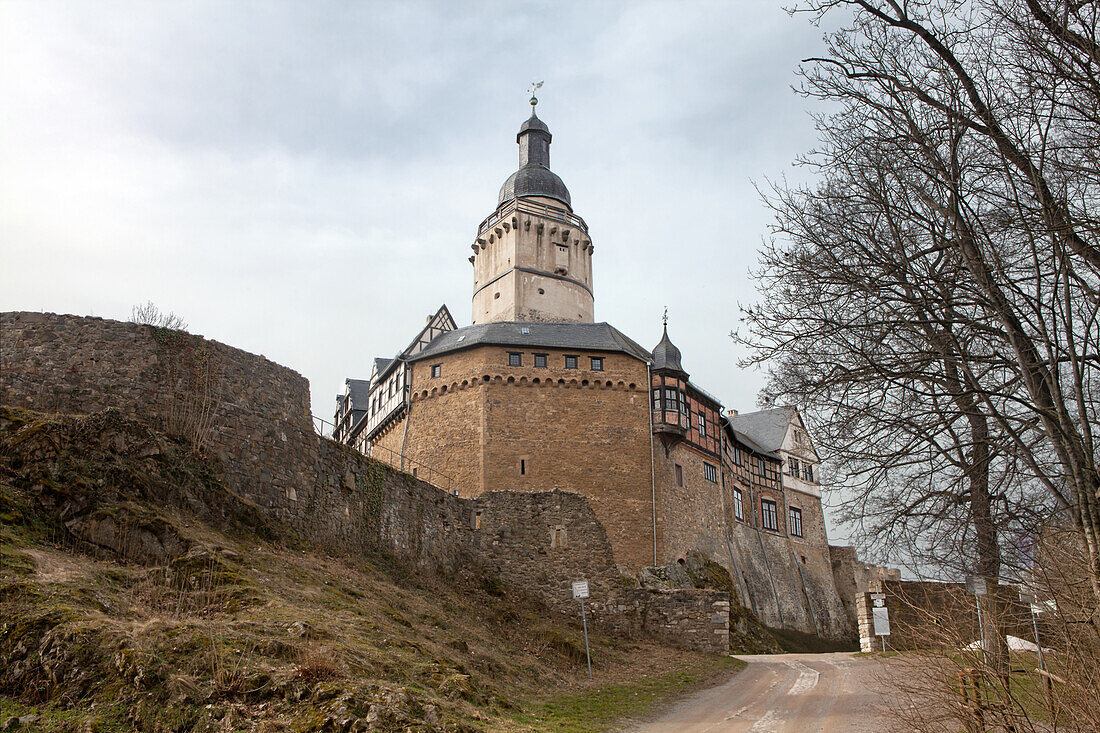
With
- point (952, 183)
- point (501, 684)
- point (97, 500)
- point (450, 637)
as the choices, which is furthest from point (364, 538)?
point (952, 183)

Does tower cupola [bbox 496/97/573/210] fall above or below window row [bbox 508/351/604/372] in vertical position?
above

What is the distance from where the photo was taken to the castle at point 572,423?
33375mm

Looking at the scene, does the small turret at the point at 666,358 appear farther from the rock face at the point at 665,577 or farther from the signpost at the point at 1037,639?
the signpost at the point at 1037,639

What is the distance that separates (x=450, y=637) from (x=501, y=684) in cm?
162

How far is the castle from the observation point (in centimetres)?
3338

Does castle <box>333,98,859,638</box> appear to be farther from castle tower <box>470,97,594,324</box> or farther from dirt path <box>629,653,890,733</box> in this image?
dirt path <box>629,653,890,733</box>

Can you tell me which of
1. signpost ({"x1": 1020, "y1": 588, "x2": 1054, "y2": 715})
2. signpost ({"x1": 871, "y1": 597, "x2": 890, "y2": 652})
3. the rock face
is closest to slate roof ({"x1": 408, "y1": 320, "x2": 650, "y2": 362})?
the rock face

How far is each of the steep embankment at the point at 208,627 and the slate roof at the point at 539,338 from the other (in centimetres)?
1521

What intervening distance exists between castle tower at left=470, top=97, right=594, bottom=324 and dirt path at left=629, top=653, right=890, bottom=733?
78.5ft

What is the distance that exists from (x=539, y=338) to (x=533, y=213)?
11580 millimetres

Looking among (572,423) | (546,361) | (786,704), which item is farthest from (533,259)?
(786,704)

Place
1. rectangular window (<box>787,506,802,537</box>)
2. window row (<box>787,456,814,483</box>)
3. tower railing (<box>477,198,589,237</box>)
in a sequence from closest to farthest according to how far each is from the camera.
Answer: tower railing (<box>477,198,589,237</box>) < rectangular window (<box>787,506,802,537</box>) < window row (<box>787,456,814,483</box>)

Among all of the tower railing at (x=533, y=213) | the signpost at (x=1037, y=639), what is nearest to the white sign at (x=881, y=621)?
the signpost at (x=1037, y=639)

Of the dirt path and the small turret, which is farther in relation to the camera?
the small turret
